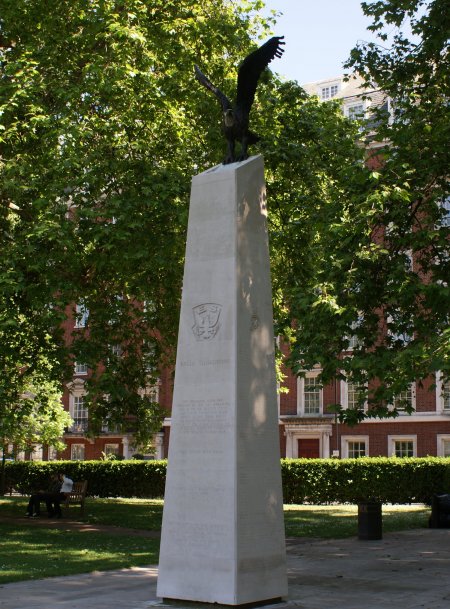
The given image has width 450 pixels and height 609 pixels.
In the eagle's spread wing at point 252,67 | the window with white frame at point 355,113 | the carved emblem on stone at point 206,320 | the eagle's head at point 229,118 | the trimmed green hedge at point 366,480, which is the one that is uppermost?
the window with white frame at point 355,113

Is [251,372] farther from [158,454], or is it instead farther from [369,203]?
[158,454]

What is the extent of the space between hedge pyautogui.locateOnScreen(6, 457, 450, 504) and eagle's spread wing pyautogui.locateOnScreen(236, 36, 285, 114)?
1982 centimetres

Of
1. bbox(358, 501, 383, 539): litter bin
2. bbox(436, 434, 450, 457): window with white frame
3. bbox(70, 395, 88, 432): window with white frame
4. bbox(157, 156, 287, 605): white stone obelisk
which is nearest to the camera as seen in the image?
bbox(157, 156, 287, 605): white stone obelisk

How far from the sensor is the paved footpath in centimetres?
1004

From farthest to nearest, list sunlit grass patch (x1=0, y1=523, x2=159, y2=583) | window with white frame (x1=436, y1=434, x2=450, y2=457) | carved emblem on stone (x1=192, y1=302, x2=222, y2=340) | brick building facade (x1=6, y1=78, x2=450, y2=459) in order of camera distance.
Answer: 1. brick building facade (x1=6, y1=78, x2=450, y2=459)
2. window with white frame (x1=436, y1=434, x2=450, y2=457)
3. sunlit grass patch (x1=0, y1=523, x2=159, y2=583)
4. carved emblem on stone (x1=192, y1=302, x2=222, y2=340)

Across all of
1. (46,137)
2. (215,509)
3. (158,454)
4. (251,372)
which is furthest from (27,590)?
(158,454)

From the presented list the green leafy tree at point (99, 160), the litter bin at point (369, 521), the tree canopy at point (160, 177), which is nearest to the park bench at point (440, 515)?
the litter bin at point (369, 521)

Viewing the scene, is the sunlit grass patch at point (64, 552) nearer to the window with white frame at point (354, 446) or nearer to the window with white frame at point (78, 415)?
the window with white frame at point (354, 446)

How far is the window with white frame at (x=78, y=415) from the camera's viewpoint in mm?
54062

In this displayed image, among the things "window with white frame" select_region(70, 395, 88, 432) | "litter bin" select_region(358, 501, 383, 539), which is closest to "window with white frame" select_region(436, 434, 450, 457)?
"window with white frame" select_region(70, 395, 88, 432)

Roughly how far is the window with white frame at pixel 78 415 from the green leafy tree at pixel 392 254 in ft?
124

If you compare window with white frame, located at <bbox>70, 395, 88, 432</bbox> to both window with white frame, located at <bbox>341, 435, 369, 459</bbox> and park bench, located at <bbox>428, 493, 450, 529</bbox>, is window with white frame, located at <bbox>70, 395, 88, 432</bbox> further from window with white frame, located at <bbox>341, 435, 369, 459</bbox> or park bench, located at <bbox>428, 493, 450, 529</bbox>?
park bench, located at <bbox>428, 493, 450, 529</bbox>

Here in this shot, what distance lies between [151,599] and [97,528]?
1121 cm

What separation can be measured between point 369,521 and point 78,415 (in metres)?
38.8
